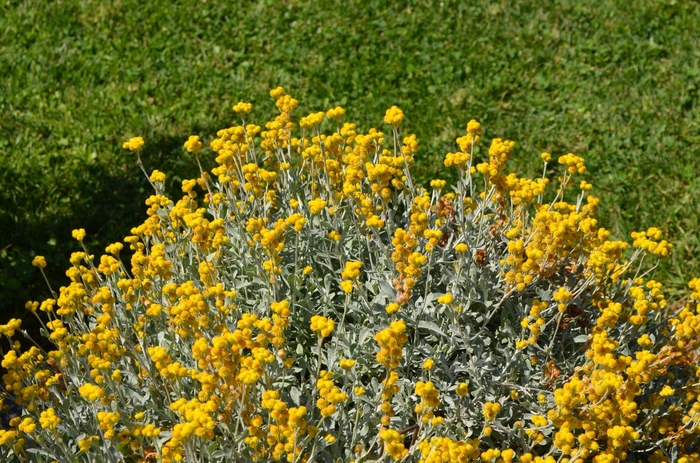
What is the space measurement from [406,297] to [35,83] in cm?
461

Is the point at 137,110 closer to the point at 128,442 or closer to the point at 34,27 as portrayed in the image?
the point at 34,27

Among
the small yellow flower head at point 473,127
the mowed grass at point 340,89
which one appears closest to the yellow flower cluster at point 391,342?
the small yellow flower head at point 473,127

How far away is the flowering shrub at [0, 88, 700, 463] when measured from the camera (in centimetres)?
252

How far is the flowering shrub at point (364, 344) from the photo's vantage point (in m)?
2.52

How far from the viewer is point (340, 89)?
20.1 ft

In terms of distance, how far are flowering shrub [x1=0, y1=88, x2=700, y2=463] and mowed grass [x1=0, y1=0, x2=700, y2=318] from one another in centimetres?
182

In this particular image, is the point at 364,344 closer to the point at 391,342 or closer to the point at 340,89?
the point at 391,342

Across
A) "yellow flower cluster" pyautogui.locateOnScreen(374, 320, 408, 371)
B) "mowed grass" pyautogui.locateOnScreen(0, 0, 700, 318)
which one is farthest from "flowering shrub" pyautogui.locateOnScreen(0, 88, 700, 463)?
"mowed grass" pyautogui.locateOnScreen(0, 0, 700, 318)

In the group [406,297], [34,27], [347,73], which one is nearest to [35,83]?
[34,27]

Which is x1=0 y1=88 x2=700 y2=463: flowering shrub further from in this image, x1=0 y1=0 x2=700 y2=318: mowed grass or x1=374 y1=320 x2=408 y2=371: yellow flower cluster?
x1=0 y1=0 x2=700 y2=318: mowed grass

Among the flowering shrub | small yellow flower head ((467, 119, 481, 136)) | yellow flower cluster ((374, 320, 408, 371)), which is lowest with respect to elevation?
the flowering shrub

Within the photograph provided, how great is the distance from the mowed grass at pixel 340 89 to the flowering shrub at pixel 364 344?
1825mm

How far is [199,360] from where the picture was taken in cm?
253

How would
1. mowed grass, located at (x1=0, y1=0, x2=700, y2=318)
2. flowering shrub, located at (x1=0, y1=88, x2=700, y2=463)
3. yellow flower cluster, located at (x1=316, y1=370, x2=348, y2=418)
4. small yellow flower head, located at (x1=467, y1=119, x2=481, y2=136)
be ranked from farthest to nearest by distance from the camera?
mowed grass, located at (x1=0, y1=0, x2=700, y2=318) → small yellow flower head, located at (x1=467, y1=119, x2=481, y2=136) → flowering shrub, located at (x1=0, y1=88, x2=700, y2=463) → yellow flower cluster, located at (x1=316, y1=370, x2=348, y2=418)
